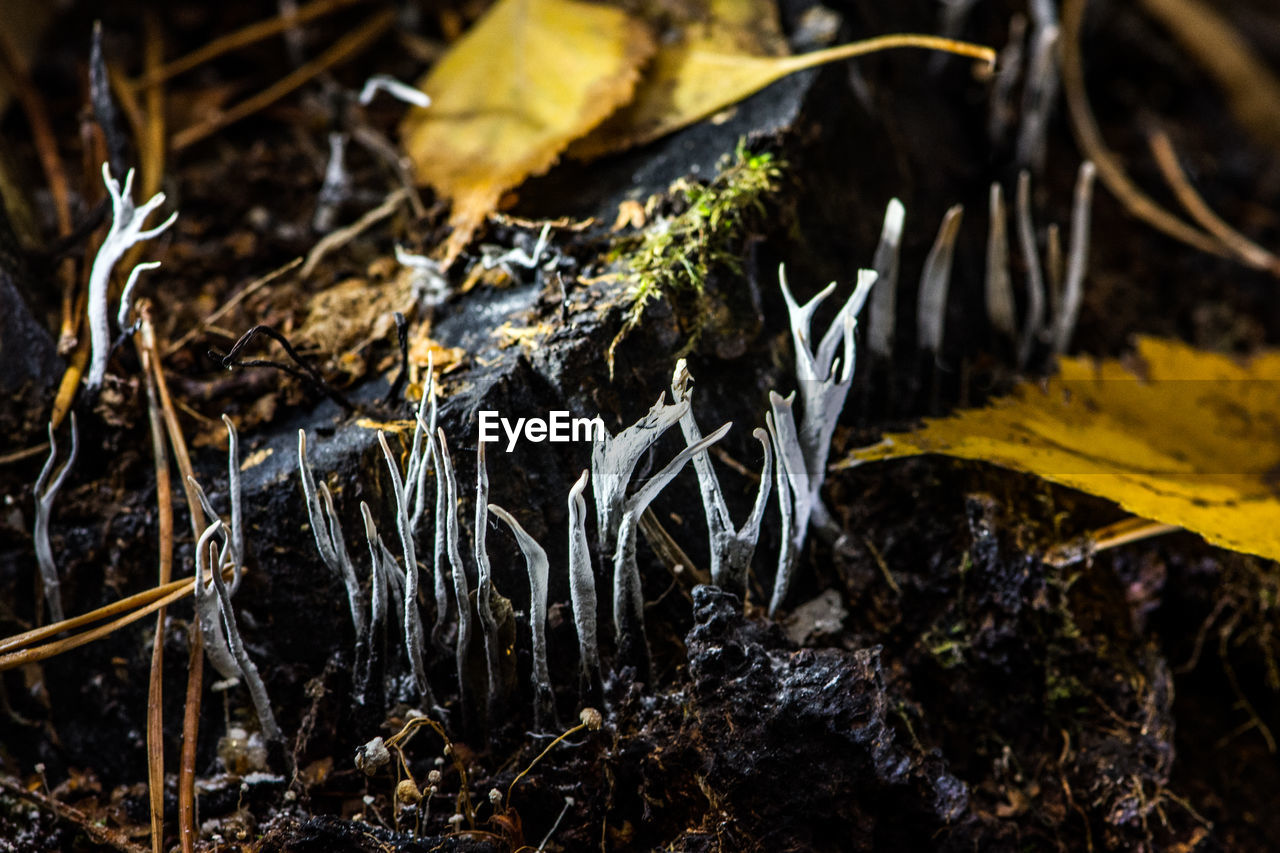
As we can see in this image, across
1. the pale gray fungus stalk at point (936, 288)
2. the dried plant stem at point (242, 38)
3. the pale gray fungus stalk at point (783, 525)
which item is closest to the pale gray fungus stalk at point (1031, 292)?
the pale gray fungus stalk at point (936, 288)

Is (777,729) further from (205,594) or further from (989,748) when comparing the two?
(205,594)

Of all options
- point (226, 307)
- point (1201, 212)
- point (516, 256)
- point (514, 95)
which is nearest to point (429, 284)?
point (516, 256)

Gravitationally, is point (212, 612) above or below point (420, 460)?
below

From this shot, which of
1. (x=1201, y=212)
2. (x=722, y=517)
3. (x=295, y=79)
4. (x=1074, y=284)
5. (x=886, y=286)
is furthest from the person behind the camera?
(x=1201, y=212)

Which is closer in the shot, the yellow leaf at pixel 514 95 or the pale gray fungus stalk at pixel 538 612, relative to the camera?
the pale gray fungus stalk at pixel 538 612

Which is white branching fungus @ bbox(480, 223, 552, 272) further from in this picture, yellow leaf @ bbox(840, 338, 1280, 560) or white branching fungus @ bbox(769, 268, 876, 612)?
yellow leaf @ bbox(840, 338, 1280, 560)

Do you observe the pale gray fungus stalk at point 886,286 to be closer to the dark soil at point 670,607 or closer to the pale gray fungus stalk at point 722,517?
the dark soil at point 670,607

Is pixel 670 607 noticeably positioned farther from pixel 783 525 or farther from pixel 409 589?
pixel 409 589
